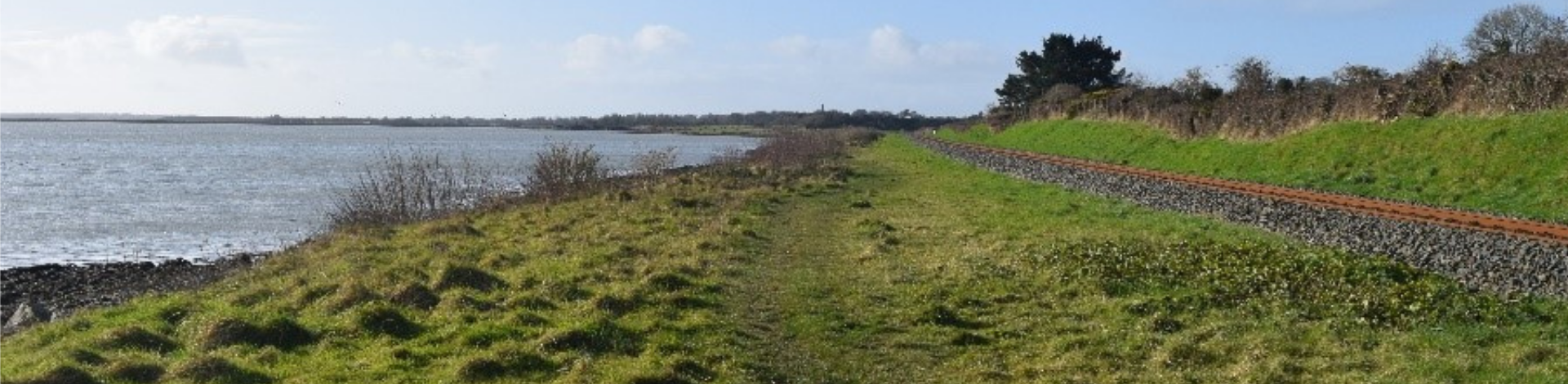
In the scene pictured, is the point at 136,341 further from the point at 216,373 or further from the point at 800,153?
the point at 800,153

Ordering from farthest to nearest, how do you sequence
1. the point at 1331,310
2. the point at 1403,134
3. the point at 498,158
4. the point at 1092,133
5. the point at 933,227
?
the point at 498,158, the point at 1092,133, the point at 1403,134, the point at 933,227, the point at 1331,310

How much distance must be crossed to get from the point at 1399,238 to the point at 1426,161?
1048 cm

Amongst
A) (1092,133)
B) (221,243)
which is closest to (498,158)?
(1092,133)

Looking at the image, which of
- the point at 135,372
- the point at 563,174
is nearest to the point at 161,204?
the point at 563,174

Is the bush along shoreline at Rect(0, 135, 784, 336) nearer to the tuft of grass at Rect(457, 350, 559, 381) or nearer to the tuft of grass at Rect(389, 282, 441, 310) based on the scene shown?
the tuft of grass at Rect(389, 282, 441, 310)

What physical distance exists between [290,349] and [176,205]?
35.6 metres

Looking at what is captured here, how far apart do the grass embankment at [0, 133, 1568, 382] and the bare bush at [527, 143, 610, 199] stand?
13.4 m

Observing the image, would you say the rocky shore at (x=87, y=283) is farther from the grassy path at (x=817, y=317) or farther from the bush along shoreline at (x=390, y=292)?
the grassy path at (x=817, y=317)

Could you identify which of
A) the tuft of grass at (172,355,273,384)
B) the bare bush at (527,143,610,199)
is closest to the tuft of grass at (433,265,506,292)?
the tuft of grass at (172,355,273,384)

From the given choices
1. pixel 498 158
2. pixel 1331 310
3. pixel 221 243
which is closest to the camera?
pixel 1331 310

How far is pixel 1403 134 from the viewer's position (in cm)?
3005

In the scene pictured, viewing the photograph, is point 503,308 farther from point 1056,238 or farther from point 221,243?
point 221,243

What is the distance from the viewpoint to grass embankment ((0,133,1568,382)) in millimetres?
11219

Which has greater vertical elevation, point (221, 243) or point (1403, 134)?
point (1403, 134)
